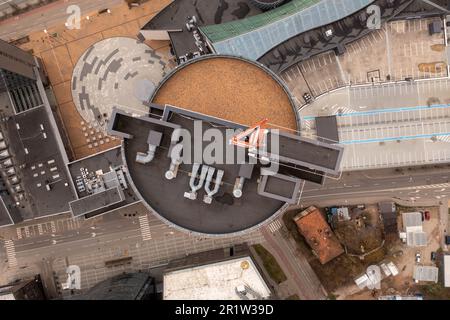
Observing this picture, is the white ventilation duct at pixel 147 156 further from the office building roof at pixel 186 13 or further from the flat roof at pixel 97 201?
the office building roof at pixel 186 13

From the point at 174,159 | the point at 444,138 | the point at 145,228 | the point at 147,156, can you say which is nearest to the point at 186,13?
the point at 147,156

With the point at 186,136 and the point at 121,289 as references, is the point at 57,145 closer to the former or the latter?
the point at 121,289

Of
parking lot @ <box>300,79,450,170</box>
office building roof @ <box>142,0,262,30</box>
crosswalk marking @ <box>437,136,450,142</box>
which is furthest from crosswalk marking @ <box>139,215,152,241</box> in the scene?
crosswalk marking @ <box>437,136,450,142</box>

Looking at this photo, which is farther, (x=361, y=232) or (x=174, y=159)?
(x=361, y=232)

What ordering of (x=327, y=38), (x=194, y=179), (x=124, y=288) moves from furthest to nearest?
(x=327, y=38) < (x=124, y=288) < (x=194, y=179)

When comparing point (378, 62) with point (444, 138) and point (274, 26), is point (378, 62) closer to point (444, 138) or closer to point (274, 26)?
point (444, 138)
